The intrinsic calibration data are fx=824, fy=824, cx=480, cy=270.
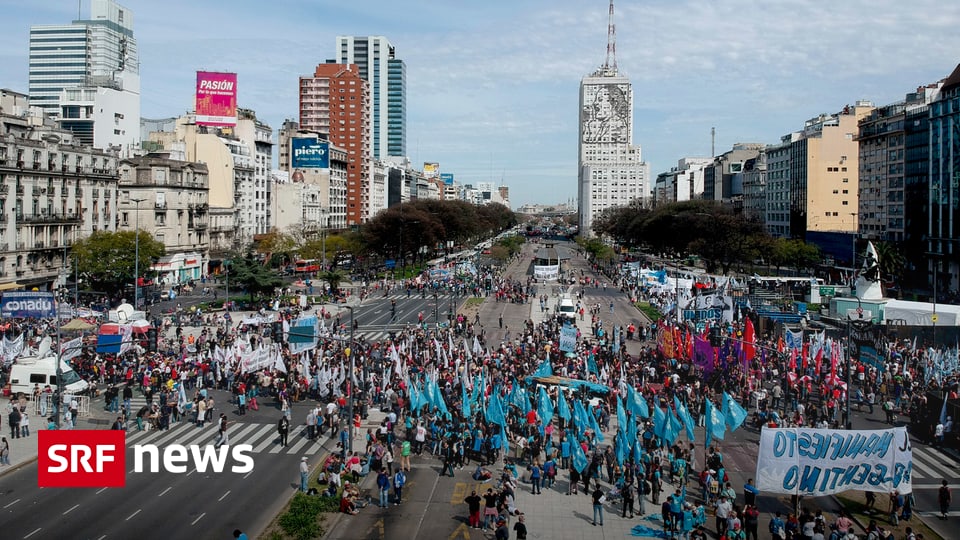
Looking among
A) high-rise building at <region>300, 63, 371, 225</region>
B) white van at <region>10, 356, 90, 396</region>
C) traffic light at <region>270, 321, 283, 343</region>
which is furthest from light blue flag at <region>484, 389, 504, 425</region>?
high-rise building at <region>300, 63, 371, 225</region>

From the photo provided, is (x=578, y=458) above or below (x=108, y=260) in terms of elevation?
below

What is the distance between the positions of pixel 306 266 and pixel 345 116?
70.0 meters

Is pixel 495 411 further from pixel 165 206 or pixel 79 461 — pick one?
pixel 165 206

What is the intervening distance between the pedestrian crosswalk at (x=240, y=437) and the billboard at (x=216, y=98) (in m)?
86.0

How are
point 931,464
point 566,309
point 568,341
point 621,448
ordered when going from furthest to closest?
point 566,309 → point 568,341 → point 931,464 → point 621,448

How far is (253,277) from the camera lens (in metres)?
65.1

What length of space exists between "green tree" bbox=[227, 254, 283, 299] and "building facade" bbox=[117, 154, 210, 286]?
2074 cm

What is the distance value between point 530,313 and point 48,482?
45.0m

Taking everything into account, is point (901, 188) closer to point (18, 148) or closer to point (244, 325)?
point (244, 325)

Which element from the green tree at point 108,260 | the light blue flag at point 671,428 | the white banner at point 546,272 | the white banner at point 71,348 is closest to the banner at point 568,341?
the light blue flag at point 671,428

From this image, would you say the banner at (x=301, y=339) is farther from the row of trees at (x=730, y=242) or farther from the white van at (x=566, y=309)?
the row of trees at (x=730, y=242)

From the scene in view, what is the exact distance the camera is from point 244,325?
50.5 m

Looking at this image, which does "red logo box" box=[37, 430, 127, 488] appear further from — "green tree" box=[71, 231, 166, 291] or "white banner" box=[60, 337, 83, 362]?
"green tree" box=[71, 231, 166, 291]

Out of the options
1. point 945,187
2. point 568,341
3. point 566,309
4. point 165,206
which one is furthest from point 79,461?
point 945,187
